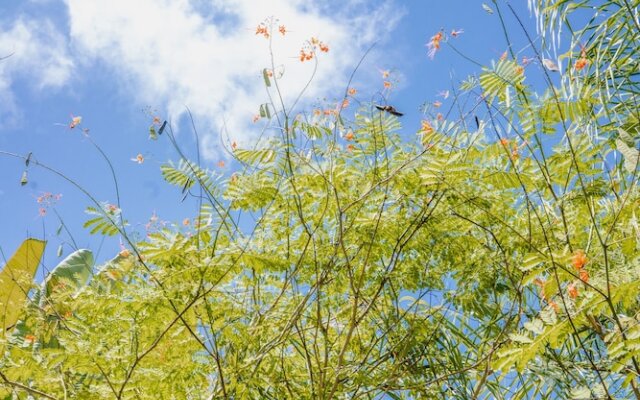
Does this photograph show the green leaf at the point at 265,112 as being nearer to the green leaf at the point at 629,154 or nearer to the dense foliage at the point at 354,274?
the dense foliage at the point at 354,274

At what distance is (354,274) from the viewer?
2.93m

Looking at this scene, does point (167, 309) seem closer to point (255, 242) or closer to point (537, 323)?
point (255, 242)

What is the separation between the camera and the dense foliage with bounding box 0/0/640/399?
7.88 ft

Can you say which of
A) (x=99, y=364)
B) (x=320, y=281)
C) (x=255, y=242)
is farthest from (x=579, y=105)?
(x=99, y=364)

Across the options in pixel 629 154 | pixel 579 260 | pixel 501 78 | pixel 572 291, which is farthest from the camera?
pixel 501 78

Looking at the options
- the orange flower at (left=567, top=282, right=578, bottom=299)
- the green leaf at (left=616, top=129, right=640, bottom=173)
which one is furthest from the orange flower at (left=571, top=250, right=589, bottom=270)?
the green leaf at (left=616, top=129, right=640, bottom=173)

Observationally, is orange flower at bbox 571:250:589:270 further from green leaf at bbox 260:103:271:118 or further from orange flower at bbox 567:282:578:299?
green leaf at bbox 260:103:271:118

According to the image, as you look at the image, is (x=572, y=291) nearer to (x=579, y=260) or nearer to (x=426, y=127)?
(x=579, y=260)

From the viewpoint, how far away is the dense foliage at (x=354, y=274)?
240 cm

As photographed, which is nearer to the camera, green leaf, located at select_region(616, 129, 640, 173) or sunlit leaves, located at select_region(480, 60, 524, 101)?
green leaf, located at select_region(616, 129, 640, 173)

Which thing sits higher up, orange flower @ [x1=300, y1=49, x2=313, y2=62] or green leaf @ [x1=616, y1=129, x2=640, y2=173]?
orange flower @ [x1=300, y1=49, x2=313, y2=62]

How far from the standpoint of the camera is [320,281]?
8.25ft

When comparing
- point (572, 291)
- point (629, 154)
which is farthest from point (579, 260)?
point (629, 154)

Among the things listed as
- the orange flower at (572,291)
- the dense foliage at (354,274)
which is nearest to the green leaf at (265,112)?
the dense foliage at (354,274)
